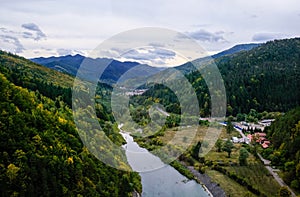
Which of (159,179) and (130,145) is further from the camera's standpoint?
(130,145)

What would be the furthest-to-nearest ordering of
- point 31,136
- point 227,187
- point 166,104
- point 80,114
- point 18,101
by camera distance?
point 166,104, point 80,114, point 227,187, point 18,101, point 31,136

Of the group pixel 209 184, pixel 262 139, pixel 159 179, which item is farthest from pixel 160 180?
pixel 262 139

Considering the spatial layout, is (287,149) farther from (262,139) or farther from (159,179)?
(159,179)

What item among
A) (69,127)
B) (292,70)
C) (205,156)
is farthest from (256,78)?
(69,127)

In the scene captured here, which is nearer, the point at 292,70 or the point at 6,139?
the point at 6,139

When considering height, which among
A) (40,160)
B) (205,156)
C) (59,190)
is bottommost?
(205,156)

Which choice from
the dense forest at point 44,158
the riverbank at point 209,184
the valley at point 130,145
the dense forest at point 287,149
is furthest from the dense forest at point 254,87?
the dense forest at point 44,158

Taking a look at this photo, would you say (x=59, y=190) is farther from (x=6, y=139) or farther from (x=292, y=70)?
(x=292, y=70)

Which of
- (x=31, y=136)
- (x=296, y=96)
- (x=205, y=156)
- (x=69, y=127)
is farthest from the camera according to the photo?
(x=296, y=96)
